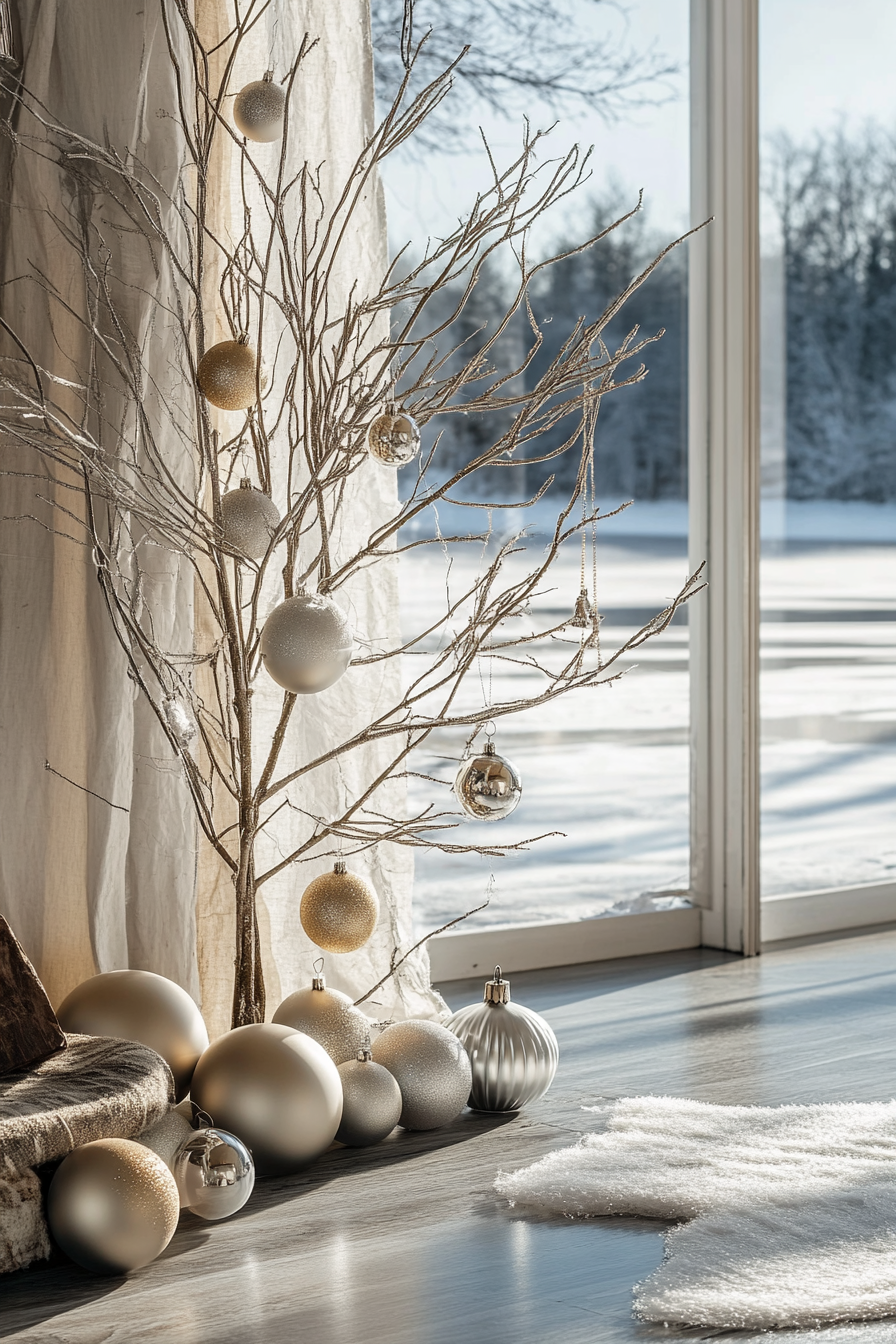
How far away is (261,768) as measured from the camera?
8.68ft

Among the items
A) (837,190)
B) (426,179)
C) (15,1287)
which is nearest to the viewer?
(15,1287)

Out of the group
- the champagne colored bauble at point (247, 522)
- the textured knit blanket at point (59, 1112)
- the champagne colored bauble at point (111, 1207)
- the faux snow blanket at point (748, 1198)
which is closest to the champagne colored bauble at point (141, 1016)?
the textured knit blanket at point (59, 1112)

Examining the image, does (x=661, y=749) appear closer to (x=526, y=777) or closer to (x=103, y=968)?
(x=526, y=777)

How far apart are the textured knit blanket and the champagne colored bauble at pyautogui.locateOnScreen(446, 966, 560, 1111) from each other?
0.50 m

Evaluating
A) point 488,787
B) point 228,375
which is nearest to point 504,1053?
point 488,787

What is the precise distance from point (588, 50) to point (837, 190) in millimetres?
803

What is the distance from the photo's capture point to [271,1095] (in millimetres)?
2082

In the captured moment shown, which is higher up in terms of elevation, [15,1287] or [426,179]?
[426,179]

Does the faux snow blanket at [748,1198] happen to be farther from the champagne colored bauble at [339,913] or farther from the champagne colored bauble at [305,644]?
the champagne colored bauble at [305,644]

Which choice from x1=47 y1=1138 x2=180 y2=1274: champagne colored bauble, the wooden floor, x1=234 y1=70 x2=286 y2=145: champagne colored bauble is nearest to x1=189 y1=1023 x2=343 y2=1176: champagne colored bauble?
the wooden floor

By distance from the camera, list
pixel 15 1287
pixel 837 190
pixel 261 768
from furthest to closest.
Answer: pixel 837 190 < pixel 261 768 < pixel 15 1287

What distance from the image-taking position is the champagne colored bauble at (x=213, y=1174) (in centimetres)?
191

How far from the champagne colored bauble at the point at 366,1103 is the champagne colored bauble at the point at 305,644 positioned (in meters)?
0.56

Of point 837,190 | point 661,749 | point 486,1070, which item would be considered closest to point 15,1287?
point 486,1070
